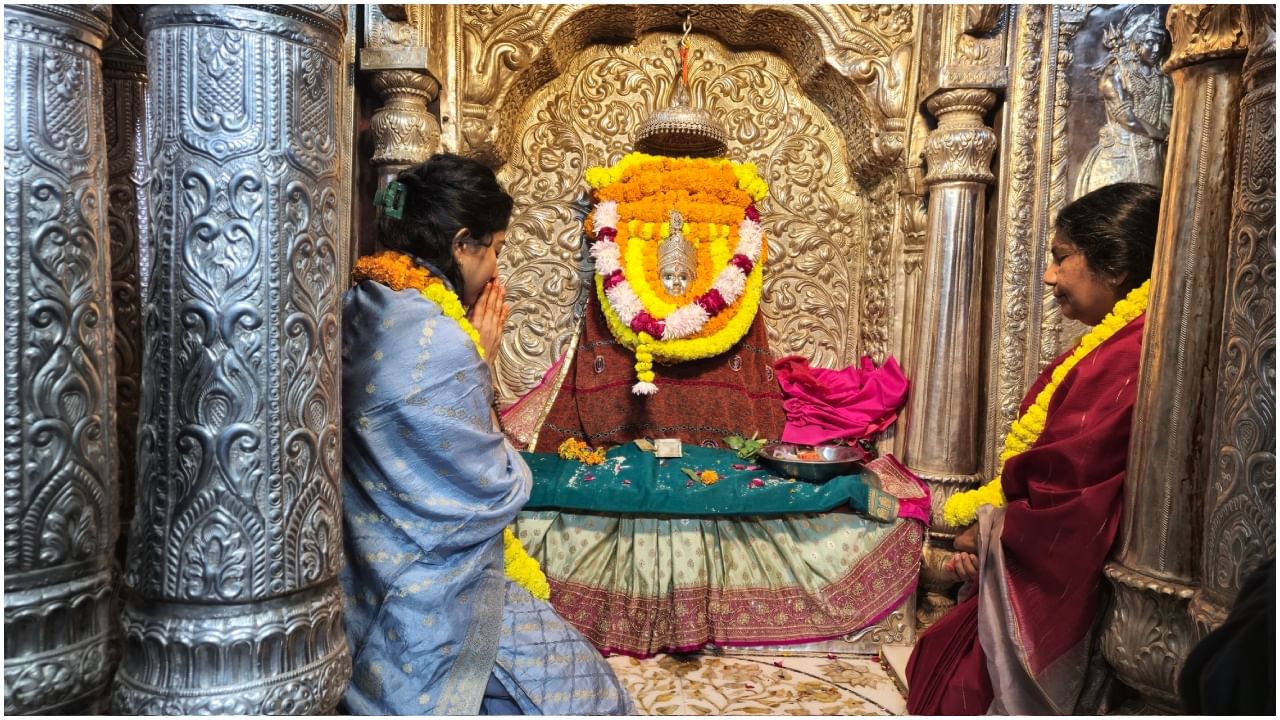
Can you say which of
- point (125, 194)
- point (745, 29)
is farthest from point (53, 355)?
point (745, 29)

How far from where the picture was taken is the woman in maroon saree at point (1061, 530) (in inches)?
80.0

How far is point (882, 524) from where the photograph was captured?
3.88m

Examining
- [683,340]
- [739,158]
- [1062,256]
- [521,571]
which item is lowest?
[521,571]

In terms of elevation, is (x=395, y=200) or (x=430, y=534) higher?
(x=395, y=200)

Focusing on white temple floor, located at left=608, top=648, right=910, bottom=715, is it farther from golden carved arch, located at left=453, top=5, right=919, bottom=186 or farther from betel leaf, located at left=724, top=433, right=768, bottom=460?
golden carved arch, located at left=453, top=5, right=919, bottom=186

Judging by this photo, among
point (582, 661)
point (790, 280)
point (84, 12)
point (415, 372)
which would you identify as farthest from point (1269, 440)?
point (790, 280)

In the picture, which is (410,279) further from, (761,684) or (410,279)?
(761,684)

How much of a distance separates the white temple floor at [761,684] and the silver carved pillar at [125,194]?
2.12 meters

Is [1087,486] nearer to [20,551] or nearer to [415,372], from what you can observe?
[415,372]

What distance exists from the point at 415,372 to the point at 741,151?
3762 mm

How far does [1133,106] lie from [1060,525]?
2403mm

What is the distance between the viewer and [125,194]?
1790mm

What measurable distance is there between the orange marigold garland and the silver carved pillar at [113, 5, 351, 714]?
317 centimetres

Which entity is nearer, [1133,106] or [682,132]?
[1133,106]
